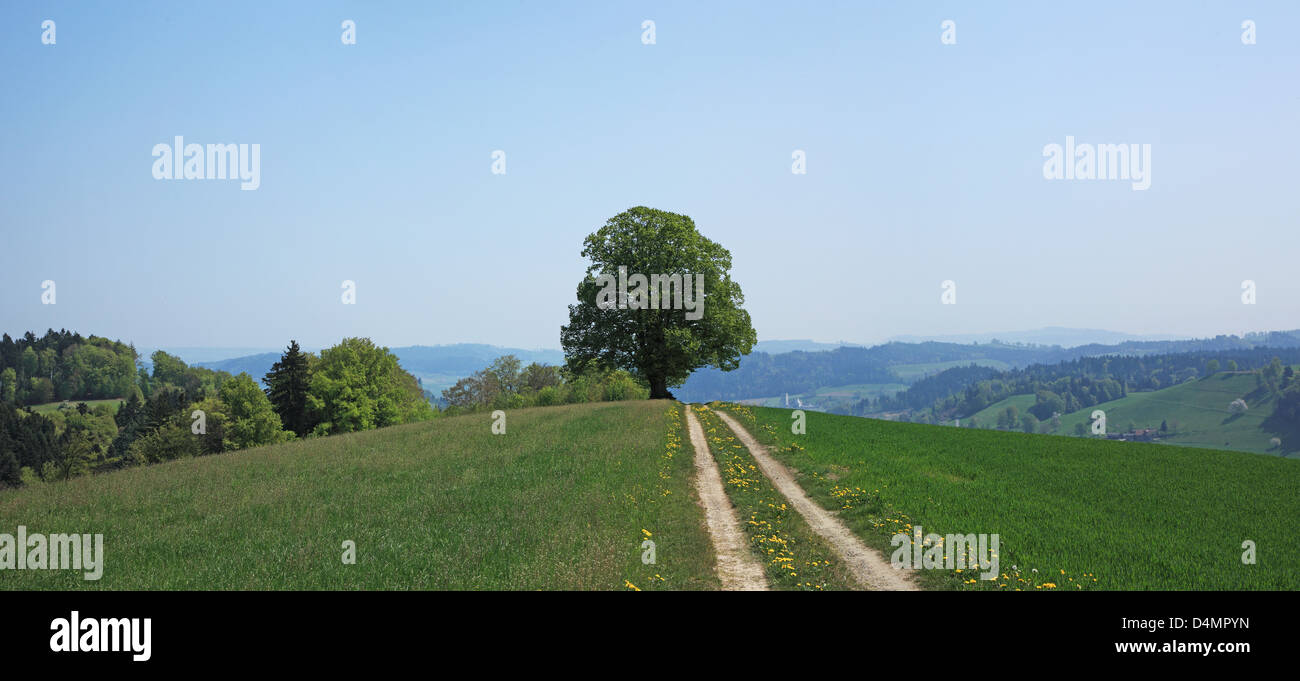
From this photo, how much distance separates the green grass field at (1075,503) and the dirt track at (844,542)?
1.47ft

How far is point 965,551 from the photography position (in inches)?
599

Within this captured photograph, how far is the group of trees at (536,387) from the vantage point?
229 feet

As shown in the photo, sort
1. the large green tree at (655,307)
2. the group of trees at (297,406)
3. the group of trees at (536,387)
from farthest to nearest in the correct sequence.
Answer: the group of trees at (297,406) < the group of trees at (536,387) < the large green tree at (655,307)

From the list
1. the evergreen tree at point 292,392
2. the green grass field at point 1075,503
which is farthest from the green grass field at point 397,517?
the evergreen tree at point 292,392

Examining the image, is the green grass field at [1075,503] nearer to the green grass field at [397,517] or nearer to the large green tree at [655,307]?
the green grass field at [397,517]

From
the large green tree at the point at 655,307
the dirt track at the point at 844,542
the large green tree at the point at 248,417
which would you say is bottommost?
the large green tree at the point at 248,417

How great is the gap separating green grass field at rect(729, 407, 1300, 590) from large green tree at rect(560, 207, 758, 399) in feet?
67.1

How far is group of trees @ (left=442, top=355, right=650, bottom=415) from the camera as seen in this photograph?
6981 centimetres

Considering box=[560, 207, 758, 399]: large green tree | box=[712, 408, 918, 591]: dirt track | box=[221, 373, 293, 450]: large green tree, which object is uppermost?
box=[560, 207, 758, 399]: large green tree

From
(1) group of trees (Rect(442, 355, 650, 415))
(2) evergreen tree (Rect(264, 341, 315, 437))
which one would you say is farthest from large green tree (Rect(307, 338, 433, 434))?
(1) group of trees (Rect(442, 355, 650, 415))

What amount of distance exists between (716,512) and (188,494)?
18.1m

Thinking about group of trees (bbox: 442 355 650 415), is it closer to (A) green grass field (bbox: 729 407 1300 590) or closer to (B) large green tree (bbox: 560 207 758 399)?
(B) large green tree (bbox: 560 207 758 399)
